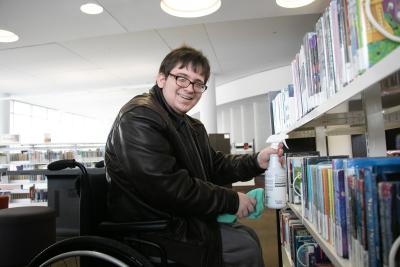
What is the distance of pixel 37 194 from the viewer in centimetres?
556

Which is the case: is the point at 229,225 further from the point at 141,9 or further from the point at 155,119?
the point at 141,9

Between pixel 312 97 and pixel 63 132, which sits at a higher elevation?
pixel 63 132

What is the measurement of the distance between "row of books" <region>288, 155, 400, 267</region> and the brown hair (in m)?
0.68

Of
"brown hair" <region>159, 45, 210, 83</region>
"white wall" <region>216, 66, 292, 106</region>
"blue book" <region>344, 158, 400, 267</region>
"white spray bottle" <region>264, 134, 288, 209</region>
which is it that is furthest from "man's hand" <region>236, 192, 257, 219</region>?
"white wall" <region>216, 66, 292, 106</region>

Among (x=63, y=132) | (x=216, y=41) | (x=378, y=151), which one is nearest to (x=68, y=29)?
(x=216, y=41)

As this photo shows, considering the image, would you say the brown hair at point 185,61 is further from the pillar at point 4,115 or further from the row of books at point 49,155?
the pillar at point 4,115

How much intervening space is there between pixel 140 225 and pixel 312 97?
0.85 m

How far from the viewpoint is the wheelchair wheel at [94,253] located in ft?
3.06

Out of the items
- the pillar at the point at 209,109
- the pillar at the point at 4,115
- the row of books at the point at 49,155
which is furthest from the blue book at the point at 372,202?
the pillar at the point at 4,115

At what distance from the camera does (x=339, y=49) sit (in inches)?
35.9

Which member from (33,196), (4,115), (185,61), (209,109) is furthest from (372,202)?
(4,115)

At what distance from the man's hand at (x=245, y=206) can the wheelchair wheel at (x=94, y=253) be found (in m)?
0.38

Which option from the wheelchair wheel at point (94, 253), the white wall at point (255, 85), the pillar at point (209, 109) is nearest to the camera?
the wheelchair wheel at point (94, 253)

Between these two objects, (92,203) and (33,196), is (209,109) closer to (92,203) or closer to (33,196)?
(33,196)
